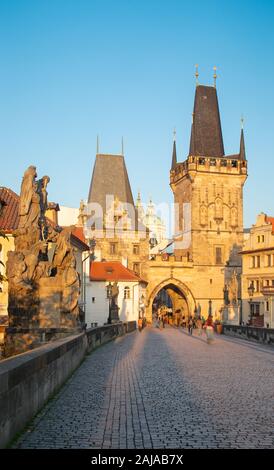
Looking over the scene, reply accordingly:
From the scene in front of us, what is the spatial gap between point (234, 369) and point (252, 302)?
44028 millimetres

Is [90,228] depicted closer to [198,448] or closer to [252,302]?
[252,302]

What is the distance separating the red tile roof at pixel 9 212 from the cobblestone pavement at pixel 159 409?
682 inches

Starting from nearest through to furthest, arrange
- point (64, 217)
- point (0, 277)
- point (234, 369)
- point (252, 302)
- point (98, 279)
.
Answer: point (0, 277), point (234, 369), point (98, 279), point (252, 302), point (64, 217)

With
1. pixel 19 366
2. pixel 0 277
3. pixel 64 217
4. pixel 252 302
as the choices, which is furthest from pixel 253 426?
pixel 64 217

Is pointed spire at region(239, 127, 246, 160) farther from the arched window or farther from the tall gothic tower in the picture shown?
the arched window

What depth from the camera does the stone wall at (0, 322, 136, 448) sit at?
21.8ft

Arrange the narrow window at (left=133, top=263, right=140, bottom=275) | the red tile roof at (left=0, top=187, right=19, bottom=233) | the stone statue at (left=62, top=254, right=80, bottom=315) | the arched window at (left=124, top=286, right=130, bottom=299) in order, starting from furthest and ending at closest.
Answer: the narrow window at (left=133, top=263, right=140, bottom=275), the arched window at (left=124, top=286, right=130, bottom=299), the red tile roof at (left=0, top=187, right=19, bottom=233), the stone statue at (left=62, top=254, right=80, bottom=315)

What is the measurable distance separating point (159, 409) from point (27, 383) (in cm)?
252

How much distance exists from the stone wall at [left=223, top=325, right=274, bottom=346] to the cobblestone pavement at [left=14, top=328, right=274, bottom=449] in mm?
10062

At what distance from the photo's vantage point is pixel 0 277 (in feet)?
33.1

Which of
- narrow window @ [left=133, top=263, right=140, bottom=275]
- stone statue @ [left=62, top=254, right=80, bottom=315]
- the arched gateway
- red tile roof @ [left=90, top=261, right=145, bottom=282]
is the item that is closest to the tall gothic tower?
the arched gateway

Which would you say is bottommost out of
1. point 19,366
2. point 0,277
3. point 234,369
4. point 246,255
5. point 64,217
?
point 234,369

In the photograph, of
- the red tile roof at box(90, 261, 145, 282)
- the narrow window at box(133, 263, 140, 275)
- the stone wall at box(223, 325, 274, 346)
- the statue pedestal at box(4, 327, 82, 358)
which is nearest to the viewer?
the statue pedestal at box(4, 327, 82, 358)

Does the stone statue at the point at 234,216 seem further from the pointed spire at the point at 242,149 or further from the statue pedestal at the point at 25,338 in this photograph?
the statue pedestal at the point at 25,338
